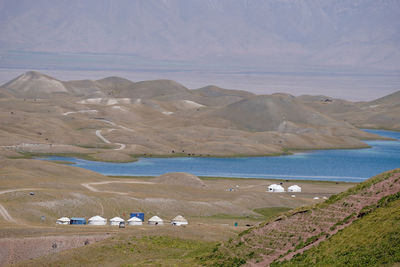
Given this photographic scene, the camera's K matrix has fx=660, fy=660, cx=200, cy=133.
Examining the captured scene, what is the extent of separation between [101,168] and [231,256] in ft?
389

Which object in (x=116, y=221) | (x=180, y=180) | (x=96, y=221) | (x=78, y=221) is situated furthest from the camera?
(x=180, y=180)

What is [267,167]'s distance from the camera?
167 meters

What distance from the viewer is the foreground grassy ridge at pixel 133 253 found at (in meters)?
42.5

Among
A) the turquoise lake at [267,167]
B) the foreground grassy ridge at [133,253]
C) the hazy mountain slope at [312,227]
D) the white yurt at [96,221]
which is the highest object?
the hazy mountain slope at [312,227]

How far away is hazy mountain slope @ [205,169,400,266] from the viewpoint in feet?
111

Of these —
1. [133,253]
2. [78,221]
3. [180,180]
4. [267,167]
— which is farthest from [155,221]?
[267,167]

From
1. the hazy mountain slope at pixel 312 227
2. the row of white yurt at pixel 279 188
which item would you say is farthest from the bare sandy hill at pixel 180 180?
the hazy mountain slope at pixel 312 227

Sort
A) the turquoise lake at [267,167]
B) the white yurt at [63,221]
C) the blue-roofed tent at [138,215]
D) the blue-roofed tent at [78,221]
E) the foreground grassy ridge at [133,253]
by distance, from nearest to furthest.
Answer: the foreground grassy ridge at [133,253] → the white yurt at [63,221] → the blue-roofed tent at [78,221] → the blue-roofed tent at [138,215] → the turquoise lake at [267,167]

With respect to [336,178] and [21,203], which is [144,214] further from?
[336,178]

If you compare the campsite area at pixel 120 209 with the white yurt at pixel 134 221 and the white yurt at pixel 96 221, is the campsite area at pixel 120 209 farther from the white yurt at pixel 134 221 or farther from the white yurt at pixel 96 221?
the white yurt at pixel 96 221

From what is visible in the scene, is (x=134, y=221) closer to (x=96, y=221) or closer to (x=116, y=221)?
(x=116, y=221)

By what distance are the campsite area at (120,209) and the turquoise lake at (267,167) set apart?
15.6m

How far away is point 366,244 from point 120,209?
51.9 metres

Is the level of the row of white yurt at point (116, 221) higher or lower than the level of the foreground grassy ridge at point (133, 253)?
lower
